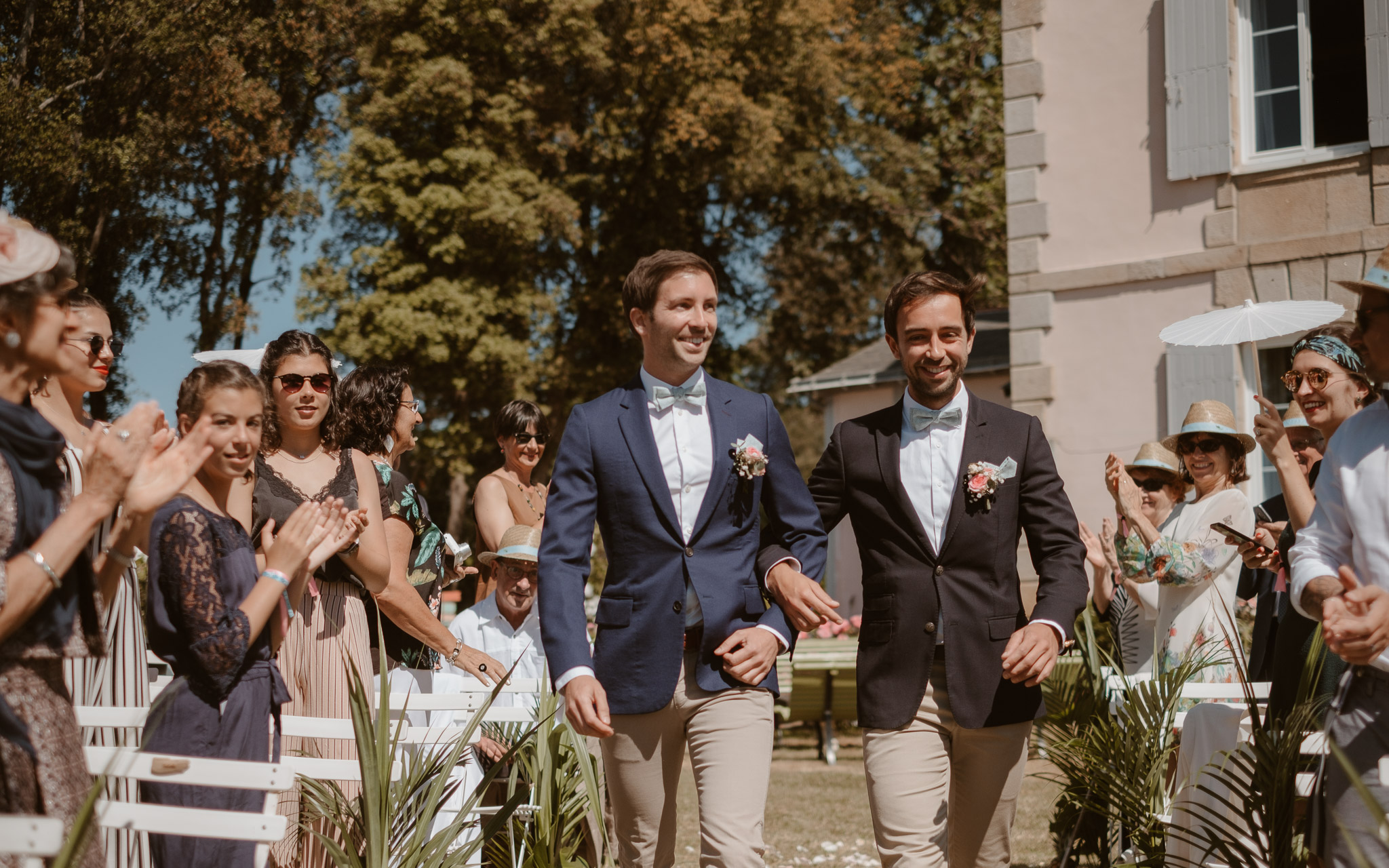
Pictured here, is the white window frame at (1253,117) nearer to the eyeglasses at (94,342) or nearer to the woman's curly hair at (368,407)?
the woman's curly hair at (368,407)

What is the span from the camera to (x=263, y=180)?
18766 millimetres

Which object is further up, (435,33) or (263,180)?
(435,33)

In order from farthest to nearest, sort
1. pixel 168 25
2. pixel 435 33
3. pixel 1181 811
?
pixel 435 33 → pixel 168 25 → pixel 1181 811

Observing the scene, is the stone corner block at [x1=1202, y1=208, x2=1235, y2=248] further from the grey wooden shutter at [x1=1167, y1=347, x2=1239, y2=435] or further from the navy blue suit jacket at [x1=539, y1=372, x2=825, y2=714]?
the navy blue suit jacket at [x1=539, y1=372, x2=825, y2=714]

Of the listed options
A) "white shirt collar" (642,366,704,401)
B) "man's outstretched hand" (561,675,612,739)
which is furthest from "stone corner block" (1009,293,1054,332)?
"man's outstretched hand" (561,675,612,739)

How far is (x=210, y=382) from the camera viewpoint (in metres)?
3.82

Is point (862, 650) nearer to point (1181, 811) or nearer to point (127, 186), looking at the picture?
point (1181, 811)

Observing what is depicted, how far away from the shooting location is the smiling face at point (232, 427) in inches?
148

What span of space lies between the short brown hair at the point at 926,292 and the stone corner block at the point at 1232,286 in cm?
794

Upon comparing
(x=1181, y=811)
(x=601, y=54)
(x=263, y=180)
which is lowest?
(x=1181, y=811)

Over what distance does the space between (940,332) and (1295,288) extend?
828 centimetres

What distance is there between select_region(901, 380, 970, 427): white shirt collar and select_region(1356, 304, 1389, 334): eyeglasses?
4.85ft

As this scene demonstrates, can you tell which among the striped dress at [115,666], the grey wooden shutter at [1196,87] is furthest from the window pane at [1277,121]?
the striped dress at [115,666]

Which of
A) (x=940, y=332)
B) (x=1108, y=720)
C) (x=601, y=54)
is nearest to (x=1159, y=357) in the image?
(x=1108, y=720)
